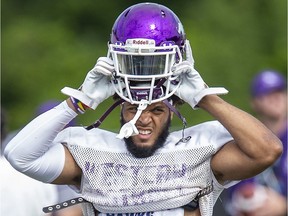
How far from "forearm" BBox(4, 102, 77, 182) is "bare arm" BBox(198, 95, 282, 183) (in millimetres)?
672

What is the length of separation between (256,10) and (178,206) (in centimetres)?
1048

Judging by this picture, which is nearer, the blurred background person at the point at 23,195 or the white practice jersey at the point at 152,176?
the white practice jersey at the point at 152,176

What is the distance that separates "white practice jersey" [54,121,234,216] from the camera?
5.59 m

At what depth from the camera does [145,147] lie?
5.57 metres

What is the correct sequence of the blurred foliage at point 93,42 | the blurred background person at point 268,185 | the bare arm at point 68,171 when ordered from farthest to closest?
the blurred foliage at point 93,42, the blurred background person at point 268,185, the bare arm at point 68,171

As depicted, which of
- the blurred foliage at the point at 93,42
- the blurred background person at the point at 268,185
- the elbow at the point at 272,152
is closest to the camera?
the elbow at the point at 272,152

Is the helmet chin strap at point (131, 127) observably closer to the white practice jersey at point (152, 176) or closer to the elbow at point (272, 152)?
the white practice jersey at point (152, 176)

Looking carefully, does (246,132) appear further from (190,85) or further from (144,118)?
(144,118)

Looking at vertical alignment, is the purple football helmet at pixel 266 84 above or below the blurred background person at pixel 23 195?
below

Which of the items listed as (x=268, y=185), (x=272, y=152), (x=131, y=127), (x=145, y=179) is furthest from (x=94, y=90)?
(x=268, y=185)

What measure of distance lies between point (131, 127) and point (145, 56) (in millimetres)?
333

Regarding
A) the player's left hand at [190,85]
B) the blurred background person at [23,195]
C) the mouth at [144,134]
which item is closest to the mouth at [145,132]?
the mouth at [144,134]

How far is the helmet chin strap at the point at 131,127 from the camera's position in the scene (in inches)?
214

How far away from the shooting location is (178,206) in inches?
220
